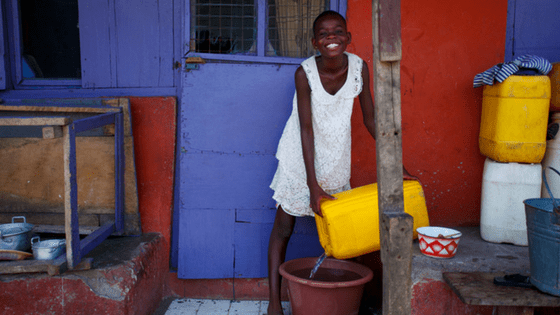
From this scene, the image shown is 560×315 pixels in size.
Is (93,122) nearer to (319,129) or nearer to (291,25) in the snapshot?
(319,129)

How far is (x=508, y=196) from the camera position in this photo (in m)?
2.93

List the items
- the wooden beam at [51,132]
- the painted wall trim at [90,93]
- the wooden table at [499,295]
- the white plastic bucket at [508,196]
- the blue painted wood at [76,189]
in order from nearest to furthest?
the wooden table at [499,295] < the wooden beam at [51,132] < the blue painted wood at [76,189] < the white plastic bucket at [508,196] < the painted wall trim at [90,93]

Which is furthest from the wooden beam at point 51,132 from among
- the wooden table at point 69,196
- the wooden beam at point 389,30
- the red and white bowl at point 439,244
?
the red and white bowl at point 439,244

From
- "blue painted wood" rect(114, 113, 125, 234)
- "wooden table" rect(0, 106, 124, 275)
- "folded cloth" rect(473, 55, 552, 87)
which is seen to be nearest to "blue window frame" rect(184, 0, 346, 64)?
"blue painted wood" rect(114, 113, 125, 234)

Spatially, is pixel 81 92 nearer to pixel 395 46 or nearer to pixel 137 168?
pixel 137 168

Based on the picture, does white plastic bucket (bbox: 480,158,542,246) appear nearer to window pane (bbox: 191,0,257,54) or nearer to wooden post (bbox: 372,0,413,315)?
wooden post (bbox: 372,0,413,315)

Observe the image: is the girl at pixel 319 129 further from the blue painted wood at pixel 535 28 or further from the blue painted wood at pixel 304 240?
the blue painted wood at pixel 535 28

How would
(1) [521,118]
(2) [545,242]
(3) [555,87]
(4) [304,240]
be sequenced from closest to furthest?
(2) [545,242] → (1) [521,118] → (3) [555,87] → (4) [304,240]

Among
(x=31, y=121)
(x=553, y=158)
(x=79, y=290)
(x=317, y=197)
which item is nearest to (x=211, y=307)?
(x=79, y=290)

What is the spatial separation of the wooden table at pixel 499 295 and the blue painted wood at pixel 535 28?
70.5 inches

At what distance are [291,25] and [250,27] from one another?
0.30m

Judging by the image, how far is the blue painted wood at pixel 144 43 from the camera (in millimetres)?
3273

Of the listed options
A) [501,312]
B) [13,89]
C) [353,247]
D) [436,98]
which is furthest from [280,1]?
[501,312]

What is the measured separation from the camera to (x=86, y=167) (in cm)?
322
